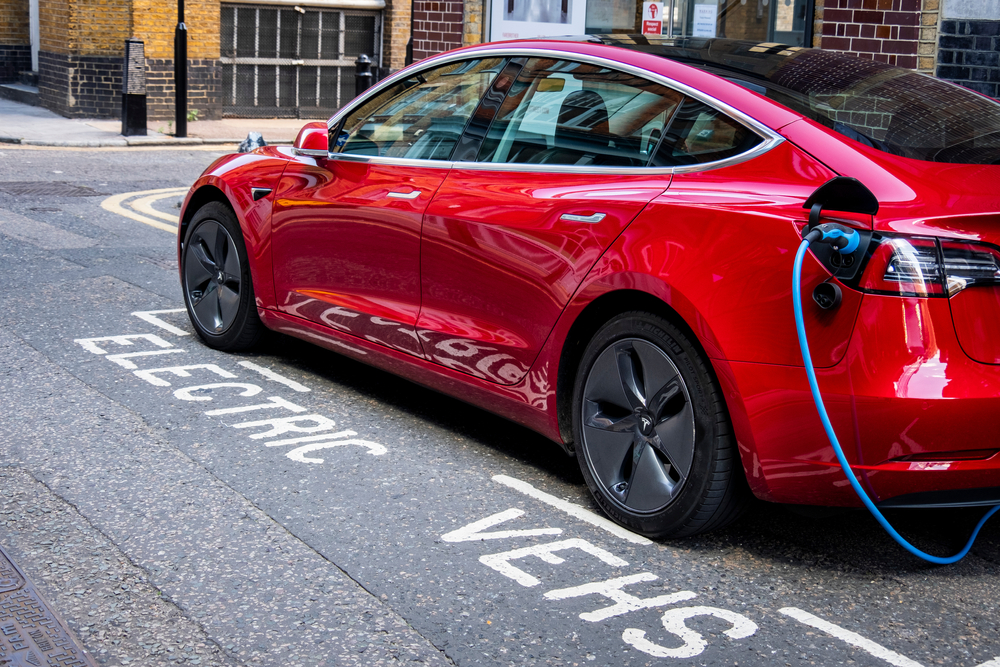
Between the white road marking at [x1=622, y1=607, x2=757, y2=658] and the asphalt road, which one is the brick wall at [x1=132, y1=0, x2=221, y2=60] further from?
the white road marking at [x1=622, y1=607, x2=757, y2=658]

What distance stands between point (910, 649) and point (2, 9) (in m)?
23.5

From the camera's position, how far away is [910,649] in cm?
324

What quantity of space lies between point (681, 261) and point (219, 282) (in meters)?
3.16

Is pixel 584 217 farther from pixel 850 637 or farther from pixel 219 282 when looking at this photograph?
pixel 219 282

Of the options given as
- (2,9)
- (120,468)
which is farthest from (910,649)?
(2,9)

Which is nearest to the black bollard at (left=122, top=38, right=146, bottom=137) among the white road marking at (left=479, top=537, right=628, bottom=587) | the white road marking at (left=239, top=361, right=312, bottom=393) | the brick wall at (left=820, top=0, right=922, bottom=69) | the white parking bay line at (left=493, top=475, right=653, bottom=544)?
the brick wall at (left=820, top=0, right=922, bottom=69)

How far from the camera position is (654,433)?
387 centimetres

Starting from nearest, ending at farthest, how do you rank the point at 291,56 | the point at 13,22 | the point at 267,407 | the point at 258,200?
1. the point at 267,407
2. the point at 258,200
3. the point at 291,56
4. the point at 13,22

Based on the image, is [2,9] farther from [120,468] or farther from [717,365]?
[717,365]

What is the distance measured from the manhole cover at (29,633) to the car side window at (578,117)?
2269 millimetres

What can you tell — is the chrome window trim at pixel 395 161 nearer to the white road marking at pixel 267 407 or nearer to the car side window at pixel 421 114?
the car side window at pixel 421 114

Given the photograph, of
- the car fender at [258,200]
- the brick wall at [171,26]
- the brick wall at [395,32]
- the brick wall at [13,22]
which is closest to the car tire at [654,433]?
the car fender at [258,200]

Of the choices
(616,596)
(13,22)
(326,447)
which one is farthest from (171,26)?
(616,596)

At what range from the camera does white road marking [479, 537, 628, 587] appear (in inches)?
143
